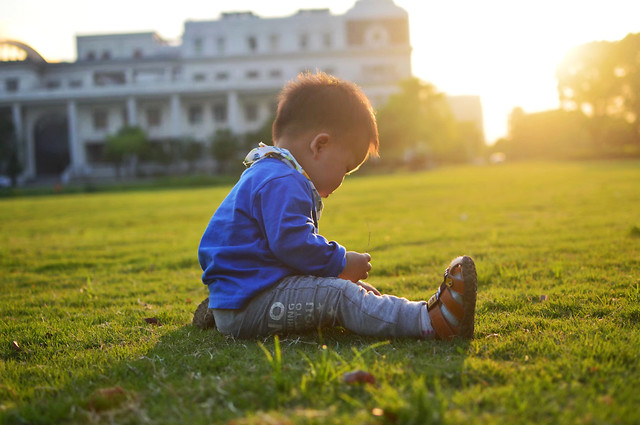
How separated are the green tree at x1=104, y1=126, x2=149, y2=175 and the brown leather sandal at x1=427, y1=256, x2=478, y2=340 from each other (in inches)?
1632

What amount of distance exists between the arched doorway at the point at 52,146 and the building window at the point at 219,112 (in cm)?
1368

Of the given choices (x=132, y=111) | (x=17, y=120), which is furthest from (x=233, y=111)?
(x=17, y=120)

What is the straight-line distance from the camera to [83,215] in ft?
38.1

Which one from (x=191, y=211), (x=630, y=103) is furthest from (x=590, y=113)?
(x=191, y=211)

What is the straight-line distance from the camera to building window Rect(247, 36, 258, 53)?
49812mm

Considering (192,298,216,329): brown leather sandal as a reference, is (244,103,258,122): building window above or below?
above

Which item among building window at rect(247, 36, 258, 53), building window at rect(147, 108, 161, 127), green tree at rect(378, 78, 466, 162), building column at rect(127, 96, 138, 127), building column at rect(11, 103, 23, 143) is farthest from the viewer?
building window at rect(247, 36, 258, 53)

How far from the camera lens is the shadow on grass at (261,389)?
1415 mm

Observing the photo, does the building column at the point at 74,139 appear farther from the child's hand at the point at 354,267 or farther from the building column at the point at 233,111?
the child's hand at the point at 354,267

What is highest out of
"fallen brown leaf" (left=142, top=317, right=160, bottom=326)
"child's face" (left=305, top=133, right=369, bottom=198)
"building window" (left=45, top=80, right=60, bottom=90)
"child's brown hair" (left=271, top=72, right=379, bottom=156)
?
"building window" (left=45, top=80, right=60, bottom=90)

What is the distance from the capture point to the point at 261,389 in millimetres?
1604

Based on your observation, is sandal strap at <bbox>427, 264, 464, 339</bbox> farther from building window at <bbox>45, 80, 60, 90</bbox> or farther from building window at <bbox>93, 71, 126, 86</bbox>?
building window at <bbox>45, 80, 60, 90</bbox>

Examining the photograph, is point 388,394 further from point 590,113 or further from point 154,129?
point 154,129

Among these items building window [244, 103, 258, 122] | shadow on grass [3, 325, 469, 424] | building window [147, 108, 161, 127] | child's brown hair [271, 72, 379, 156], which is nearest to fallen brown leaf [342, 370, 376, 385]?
shadow on grass [3, 325, 469, 424]
